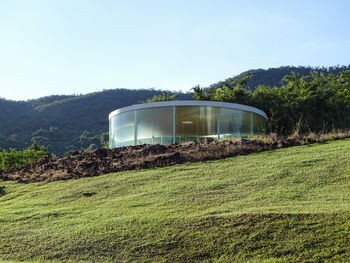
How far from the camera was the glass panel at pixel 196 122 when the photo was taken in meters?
20.6

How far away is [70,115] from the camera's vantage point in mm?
56719

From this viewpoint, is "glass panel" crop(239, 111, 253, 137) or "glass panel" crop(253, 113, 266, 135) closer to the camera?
"glass panel" crop(239, 111, 253, 137)

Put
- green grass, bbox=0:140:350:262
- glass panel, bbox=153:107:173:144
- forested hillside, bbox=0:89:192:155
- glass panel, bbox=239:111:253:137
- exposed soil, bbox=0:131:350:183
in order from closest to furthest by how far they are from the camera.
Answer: green grass, bbox=0:140:350:262 < exposed soil, bbox=0:131:350:183 < glass panel, bbox=153:107:173:144 < glass panel, bbox=239:111:253:137 < forested hillside, bbox=0:89:192:155

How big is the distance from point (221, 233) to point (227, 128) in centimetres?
1400

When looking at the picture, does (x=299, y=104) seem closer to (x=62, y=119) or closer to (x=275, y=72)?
(x=275, y=72)

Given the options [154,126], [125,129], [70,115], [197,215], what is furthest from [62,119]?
[197,215]

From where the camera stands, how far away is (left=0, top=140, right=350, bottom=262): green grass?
6.75 metres

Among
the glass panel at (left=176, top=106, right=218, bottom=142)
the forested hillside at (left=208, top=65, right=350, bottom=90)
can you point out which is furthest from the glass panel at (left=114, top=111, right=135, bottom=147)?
the forested hillside at (left=208, top=65, right=350, bottom=90)

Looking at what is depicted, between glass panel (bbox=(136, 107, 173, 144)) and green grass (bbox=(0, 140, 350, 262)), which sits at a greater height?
glass panel (bbox=(136, 107, 173, 144))

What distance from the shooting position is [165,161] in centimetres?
1443

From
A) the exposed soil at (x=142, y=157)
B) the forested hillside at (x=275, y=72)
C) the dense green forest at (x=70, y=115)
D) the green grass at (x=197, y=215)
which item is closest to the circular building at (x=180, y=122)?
the exposed soil at (x=142, y=157)

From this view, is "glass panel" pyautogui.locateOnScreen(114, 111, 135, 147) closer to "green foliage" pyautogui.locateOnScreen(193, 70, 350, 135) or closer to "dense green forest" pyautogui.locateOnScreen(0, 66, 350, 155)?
"green foliage" pyautogui.locateOnScreen(193, 70, 350, 135)

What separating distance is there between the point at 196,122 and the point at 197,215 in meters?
12.7

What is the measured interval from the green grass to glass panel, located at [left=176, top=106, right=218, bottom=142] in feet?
24.5
